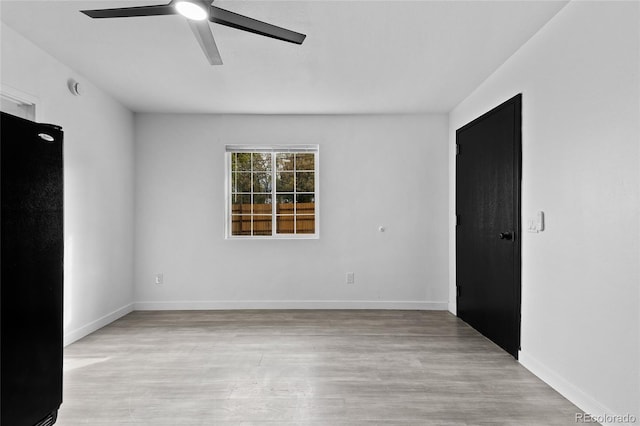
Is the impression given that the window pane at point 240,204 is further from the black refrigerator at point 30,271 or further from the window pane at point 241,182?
the black refrigerator at point 30,271

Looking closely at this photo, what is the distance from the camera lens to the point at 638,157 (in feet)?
6.14

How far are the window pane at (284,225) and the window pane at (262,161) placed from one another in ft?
2.13

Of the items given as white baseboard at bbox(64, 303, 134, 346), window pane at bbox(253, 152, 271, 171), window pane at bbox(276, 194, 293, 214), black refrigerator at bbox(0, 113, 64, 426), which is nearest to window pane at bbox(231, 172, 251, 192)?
window pane at bbox(253, 152, 271, 171)

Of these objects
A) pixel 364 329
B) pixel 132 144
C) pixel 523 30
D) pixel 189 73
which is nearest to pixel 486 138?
pixel 523 30

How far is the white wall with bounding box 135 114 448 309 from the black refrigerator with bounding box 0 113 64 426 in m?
3.56

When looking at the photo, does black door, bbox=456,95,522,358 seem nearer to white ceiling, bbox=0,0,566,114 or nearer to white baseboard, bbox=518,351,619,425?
white baseboard, bbox=518,351,619,425

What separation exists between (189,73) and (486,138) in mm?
2733

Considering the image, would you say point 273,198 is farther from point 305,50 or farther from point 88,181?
point 305,50

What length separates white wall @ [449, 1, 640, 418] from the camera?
1.93 meters

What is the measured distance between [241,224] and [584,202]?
3666 mm

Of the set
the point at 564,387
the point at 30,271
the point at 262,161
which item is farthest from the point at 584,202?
the point at 262,161

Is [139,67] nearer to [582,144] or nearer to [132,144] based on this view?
[132,144]

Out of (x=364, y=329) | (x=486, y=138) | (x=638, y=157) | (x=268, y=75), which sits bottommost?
(x=364, y=329)

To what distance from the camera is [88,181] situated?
3758 millimetres
